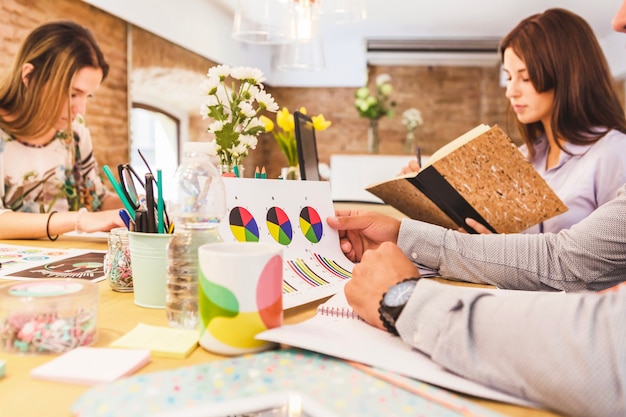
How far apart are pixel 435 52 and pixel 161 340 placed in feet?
22.0

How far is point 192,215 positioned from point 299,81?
269 inches

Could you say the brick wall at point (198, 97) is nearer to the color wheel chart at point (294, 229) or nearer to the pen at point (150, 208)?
the color wheel chart at point (294, 229)

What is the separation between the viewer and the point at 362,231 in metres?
1.02

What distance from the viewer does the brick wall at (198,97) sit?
343 centimetres

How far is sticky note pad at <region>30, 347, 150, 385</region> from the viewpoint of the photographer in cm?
48

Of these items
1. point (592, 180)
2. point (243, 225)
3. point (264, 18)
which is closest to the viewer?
point (243, 225)

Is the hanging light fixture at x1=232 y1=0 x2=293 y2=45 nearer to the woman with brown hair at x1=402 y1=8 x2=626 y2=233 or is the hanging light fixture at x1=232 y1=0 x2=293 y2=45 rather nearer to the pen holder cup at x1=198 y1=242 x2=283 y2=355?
the woman with brown hair at x1=402 y1=8 x2=626 y2=233

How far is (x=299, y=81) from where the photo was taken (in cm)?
726

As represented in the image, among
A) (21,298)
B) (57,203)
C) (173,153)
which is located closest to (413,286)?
(21,298)

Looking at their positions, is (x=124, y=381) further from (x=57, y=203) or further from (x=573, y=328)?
(x=57, y=203)

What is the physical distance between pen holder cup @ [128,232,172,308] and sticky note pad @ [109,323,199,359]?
0.28 ft

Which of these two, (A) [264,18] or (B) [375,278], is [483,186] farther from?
(A) [264,18]

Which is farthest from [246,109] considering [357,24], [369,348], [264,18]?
[357,24]

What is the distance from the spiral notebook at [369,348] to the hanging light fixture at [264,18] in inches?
73.7
